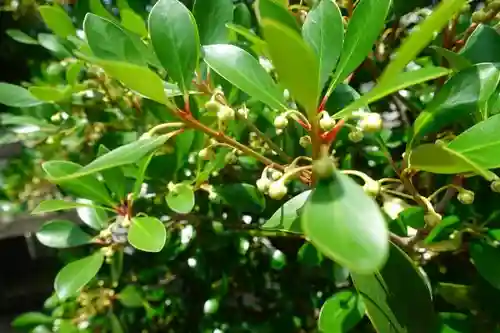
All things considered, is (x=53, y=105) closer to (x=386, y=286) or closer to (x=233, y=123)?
(x=233, y=123)

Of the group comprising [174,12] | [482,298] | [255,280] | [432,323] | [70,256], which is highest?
[174,12]

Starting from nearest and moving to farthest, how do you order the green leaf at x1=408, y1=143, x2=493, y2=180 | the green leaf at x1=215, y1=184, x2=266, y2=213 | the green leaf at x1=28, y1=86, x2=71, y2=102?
the green leaf at x1=408, y1=143, x2=493, y2=180 → the green leaf at x1=215, y1=184, x2=266, y2=213 → the green leaf at x1=28, y1=86, x2=71, y2=102

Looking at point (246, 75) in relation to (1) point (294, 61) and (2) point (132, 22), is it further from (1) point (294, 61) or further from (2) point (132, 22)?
(2) point (132, 22)

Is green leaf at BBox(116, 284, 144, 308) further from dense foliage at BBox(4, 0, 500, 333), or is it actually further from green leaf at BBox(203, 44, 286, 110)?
green leaf at BBox(203, 44, 286, 110)

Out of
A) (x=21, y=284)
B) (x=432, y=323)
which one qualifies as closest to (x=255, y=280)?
(x=432, y=323)

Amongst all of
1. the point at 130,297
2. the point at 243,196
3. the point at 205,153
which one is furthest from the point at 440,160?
the point at 130,297

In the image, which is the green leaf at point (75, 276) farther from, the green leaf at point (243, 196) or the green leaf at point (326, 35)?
the green leaf at point (326, 35)

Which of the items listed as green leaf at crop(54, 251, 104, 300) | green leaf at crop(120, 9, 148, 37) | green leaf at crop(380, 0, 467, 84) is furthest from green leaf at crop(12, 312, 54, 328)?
green leaf at crop(380, 0, 467, 84)
